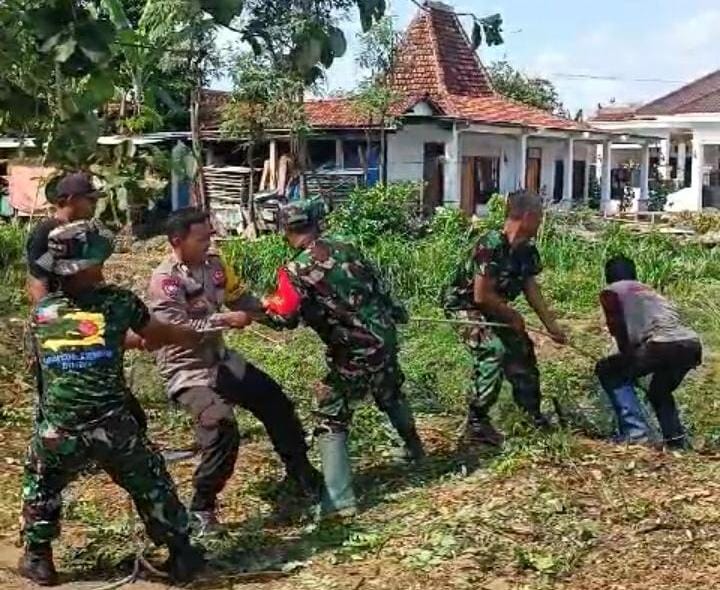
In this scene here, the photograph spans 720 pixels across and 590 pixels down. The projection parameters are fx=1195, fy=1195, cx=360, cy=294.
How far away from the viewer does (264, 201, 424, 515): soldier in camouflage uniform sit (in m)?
5.46

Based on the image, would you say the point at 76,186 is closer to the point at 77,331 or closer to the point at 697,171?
the point at 77,331

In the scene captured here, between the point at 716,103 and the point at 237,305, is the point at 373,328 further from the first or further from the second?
the point at 716,103

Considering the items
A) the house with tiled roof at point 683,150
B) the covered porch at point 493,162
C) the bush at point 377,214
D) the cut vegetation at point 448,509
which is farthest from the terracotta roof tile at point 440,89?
the cut vegetation at point 448,509

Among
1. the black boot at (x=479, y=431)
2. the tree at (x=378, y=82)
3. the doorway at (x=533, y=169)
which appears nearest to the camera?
the black boot at (x=479, y=431)

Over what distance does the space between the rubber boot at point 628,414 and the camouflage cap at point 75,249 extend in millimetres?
3329

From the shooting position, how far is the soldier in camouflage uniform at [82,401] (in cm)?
451

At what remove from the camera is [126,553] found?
199 inches

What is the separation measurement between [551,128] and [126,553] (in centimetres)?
2239

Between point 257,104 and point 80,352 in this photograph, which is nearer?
point 80,352

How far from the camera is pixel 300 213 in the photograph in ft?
17.9

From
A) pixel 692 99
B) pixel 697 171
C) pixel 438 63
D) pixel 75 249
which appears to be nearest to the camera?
pixel 75 249

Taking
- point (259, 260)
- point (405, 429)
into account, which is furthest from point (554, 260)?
point (405, 429)

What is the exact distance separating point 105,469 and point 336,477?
1.21 metres

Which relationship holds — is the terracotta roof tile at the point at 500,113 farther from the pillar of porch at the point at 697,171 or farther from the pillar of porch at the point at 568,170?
the pillar of porch at the point at 697,171
